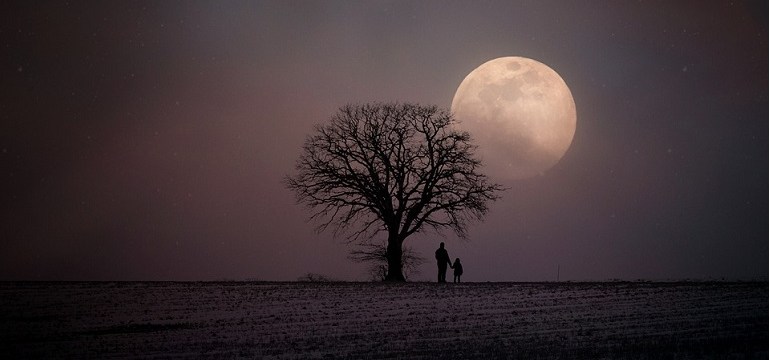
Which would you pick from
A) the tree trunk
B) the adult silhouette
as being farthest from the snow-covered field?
the tree trunk

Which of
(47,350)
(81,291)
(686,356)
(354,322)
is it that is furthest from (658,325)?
(81,291)

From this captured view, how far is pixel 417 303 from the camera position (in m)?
25.2

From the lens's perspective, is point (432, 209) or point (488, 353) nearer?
point (488, 353)

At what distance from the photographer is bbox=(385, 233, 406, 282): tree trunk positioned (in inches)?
1639

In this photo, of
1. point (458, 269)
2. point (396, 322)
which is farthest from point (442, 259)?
point (396, 322)

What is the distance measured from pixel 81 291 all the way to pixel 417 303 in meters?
13.1

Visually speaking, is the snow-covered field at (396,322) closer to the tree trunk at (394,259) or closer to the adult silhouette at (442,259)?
the adult silhouette at (442,259)

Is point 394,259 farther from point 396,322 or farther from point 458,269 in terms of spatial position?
point 396,322

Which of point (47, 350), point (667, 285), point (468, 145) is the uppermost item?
point (468, 145)

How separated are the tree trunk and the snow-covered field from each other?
11.1 m

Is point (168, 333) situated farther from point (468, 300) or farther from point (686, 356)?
point (686, 356)

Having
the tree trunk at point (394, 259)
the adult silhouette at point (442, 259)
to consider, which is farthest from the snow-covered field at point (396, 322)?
the tree trunk at point (394, 259)

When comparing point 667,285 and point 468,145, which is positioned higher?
point 468,145

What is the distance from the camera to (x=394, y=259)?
41719 millimetres
